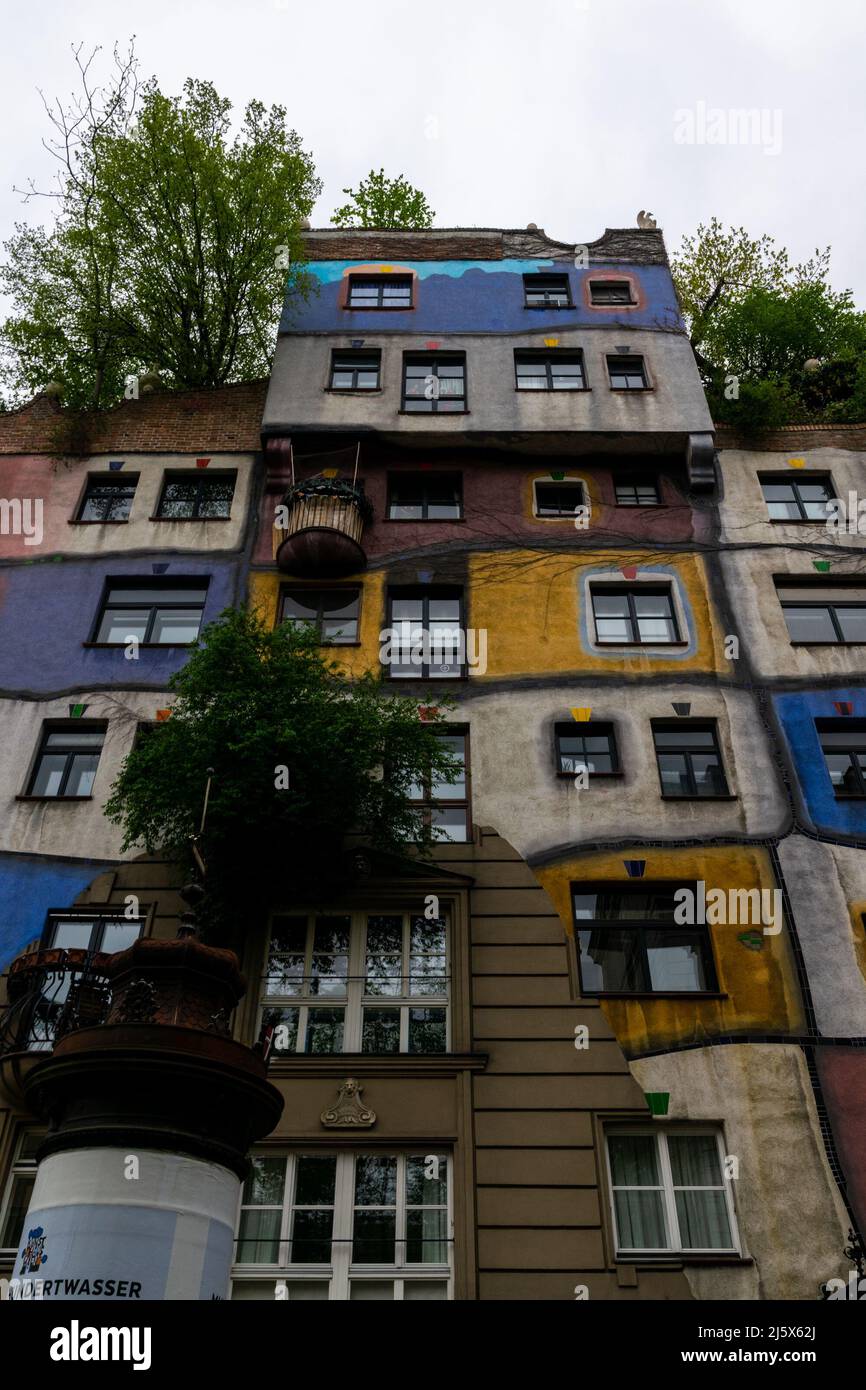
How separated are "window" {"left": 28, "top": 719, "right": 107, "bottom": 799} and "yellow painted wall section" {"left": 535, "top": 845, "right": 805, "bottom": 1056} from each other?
746cm

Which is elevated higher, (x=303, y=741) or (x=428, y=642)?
(x=428, y=642)

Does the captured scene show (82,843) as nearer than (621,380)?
Yes

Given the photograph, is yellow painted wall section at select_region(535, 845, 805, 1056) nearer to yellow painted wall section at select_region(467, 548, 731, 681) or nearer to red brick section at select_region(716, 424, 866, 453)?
yellow painted wall section at select_region(467, 548, 731, 681)

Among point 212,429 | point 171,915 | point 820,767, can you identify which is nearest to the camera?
point 171,915

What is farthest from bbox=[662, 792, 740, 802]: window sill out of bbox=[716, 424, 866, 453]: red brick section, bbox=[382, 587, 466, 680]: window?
bbox=[716, 424, 866, 453]: red brick section

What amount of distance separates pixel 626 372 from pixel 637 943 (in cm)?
1343

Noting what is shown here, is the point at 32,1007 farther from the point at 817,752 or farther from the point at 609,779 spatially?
the point at 817,752

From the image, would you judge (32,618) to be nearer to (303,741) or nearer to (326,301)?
(303,741)

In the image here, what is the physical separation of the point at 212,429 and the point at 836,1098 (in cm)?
1691

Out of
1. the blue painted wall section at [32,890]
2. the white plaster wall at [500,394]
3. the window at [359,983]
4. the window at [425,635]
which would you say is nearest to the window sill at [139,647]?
the window at [425,635]

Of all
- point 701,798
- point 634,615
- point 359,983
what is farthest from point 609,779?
point 359,983

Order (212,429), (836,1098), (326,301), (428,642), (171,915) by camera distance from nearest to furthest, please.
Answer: (836,1098) → (171,915) → (428,642) → (212,429) → (326,301)

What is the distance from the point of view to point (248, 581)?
2030 cm
